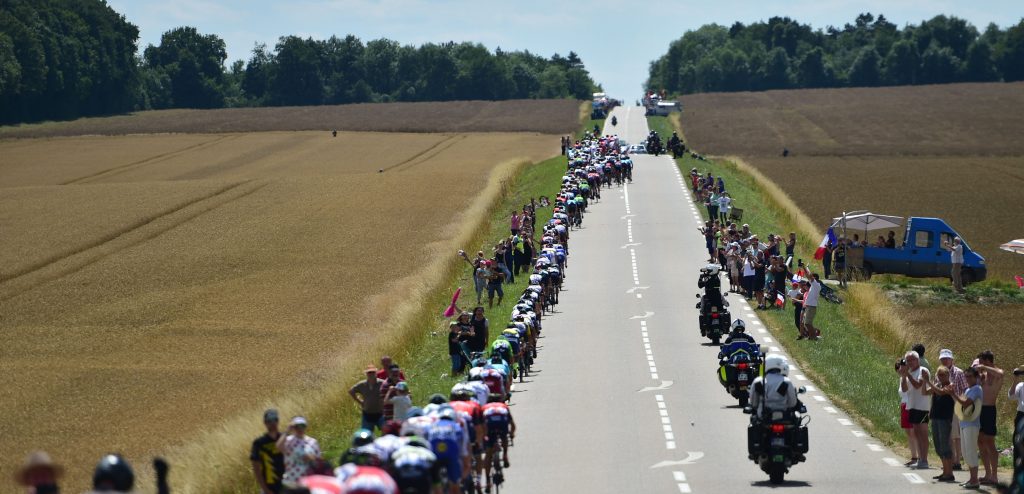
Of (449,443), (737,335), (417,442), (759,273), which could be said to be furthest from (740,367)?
(759,273)

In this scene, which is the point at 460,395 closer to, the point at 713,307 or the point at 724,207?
the point at 713,307

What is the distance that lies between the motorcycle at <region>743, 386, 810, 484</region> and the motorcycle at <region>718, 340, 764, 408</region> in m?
5.43

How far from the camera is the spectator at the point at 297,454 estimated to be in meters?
14.7

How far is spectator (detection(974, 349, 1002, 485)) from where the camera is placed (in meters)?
17.9

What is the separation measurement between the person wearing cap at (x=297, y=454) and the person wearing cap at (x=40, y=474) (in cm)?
442

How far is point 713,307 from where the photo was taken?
1262 inches

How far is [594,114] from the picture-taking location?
126 m

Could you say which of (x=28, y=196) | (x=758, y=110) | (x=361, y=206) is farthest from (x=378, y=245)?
(x=758, y=110)

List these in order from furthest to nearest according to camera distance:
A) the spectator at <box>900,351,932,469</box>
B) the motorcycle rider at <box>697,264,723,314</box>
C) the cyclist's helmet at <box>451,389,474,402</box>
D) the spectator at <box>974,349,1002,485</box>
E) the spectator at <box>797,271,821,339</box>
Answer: the motorcycle rider at <box>697,264,723,314</box>, the spectator at <box>797,271,821,339</box>, the spectator at <box>900,351,932,469</box>, the spectator at <box>974,349,1002,485</box>, the cyclist's helmet at <box>451,389,474,402</box>

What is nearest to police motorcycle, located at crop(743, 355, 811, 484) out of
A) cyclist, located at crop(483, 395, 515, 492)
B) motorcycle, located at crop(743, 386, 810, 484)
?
motorcycle, located at crop(743, 386, 810, 484)

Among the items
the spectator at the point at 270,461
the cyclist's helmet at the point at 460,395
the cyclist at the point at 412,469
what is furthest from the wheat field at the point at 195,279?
the cyclist at the point at 412,469

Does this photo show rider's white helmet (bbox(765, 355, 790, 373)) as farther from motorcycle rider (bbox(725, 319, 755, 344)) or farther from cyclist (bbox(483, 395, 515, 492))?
motorcycle rider (bbox(725, 319, 755, 344))

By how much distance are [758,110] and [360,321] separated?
4132 inches

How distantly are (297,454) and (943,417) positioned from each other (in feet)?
29.4
